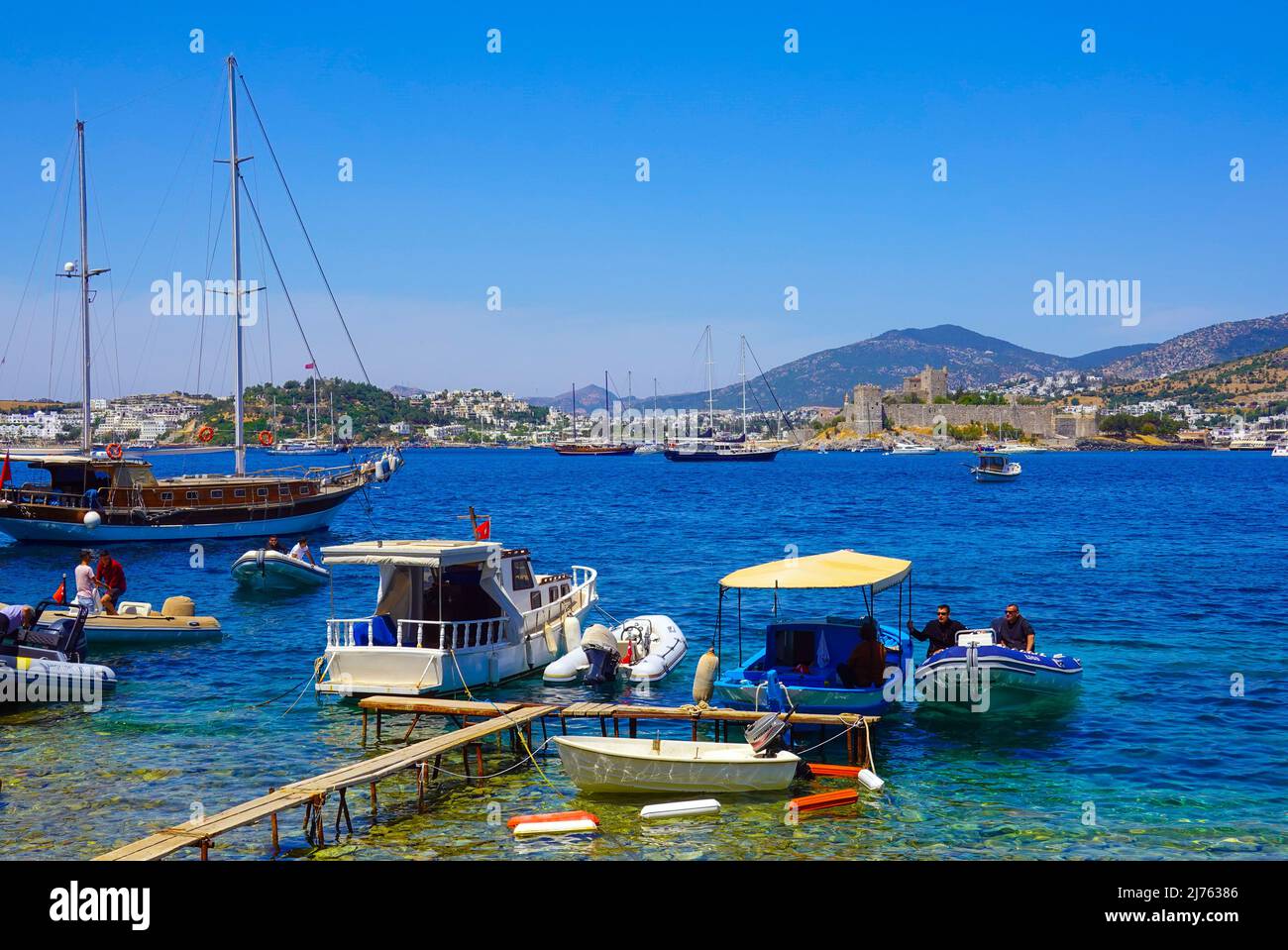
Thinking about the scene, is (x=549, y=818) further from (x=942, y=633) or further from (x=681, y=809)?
(x=942, y=633)

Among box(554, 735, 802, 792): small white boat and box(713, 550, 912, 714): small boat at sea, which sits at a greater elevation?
box(713, 550, 912, 714): small boat at sea

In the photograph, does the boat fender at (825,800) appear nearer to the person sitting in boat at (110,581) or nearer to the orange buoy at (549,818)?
the orange buoy at (549,818)

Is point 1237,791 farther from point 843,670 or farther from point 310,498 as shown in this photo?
point 310,498

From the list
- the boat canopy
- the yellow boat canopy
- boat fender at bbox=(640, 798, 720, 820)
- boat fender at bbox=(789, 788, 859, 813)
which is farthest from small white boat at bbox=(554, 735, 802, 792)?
the boat canopy

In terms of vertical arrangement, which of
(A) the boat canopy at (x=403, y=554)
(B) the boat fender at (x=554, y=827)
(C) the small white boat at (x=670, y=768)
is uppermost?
(A) the boat canopy at (x=403, y=554)

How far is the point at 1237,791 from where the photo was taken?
635 inches

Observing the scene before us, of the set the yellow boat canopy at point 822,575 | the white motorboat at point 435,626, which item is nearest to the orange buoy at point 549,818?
the yellow boat canopy at point 822,575

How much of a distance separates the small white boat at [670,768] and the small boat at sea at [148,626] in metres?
15.5

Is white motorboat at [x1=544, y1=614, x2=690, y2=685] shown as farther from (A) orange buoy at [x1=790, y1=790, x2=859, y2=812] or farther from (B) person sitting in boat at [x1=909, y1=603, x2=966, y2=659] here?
(A) orange buoy at [x1=790, y1=790, x2=859, y2=812]

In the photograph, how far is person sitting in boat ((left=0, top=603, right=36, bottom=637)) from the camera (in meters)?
20.2

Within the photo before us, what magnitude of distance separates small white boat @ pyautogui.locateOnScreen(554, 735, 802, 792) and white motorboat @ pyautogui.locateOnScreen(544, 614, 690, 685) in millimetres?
6965

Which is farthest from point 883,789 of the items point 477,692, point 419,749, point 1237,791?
point 477,692

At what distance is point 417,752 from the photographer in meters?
15.7

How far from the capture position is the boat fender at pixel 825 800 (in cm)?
1487
